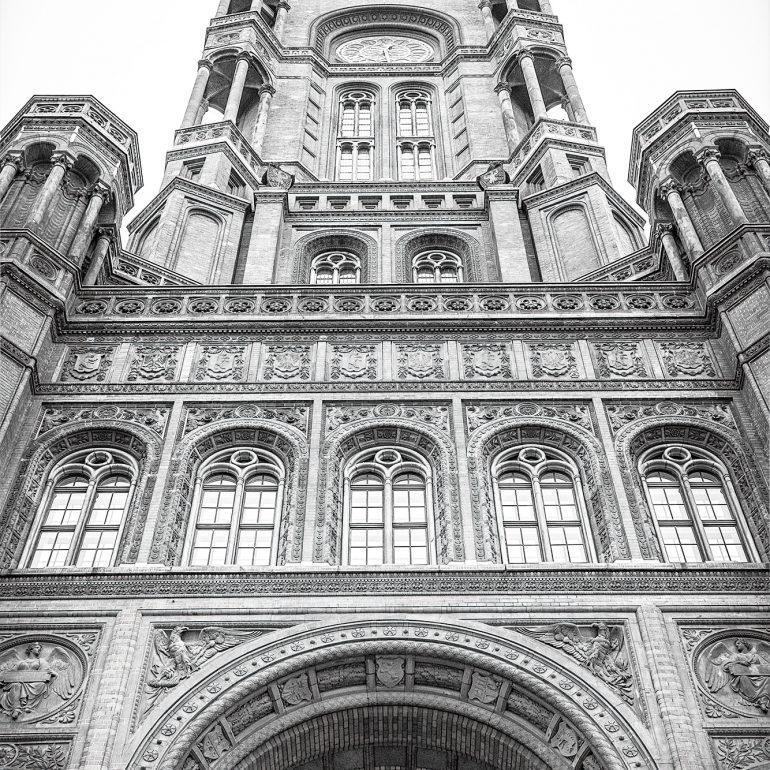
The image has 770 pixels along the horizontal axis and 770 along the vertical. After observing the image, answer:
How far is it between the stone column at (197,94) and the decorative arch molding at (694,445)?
18.9 m

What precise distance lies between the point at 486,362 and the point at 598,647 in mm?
6532

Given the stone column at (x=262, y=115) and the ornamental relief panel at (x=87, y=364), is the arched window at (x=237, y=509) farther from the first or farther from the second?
the stone column at (x=262, y=115)

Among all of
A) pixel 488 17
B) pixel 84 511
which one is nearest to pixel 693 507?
pixel 84 511

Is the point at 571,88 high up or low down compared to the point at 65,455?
up

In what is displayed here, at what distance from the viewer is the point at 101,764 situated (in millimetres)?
14047

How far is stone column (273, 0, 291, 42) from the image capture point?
136 feet

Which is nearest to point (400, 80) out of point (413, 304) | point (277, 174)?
point (277, 174)

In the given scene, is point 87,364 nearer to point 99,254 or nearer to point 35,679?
point 99,254

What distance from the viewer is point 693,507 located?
59.2 feet

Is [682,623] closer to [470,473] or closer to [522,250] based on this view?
[470,473]

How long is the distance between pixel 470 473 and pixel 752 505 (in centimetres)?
433

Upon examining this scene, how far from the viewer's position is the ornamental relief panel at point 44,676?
14781mm

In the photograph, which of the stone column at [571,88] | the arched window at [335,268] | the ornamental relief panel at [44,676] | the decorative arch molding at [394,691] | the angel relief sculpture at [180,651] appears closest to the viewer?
the decorative arch molding at [394,691]

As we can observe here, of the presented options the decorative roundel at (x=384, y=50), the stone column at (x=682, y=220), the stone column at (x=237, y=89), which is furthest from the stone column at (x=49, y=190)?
the decorative roundel at (x=384, y=50)
